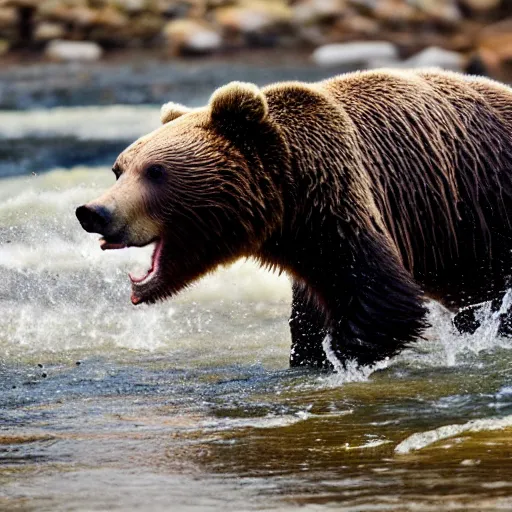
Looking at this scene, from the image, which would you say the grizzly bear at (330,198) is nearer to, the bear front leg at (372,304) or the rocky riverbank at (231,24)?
the bear front leg at (372,304)

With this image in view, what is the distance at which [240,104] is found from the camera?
5.69 meters

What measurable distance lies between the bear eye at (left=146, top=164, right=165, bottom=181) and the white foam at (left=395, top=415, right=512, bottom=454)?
1.81 metres

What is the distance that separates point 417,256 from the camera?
617 centimetres

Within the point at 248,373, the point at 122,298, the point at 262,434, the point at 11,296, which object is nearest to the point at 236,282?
the point at 122,298

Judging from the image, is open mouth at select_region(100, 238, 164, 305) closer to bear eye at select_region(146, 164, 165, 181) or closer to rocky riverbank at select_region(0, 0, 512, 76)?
bear eye at select_region(146, 164, 165, 181)

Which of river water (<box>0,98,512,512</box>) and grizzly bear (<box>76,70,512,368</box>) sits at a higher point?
grizzly bear (<box>76,70,512,368</box>)

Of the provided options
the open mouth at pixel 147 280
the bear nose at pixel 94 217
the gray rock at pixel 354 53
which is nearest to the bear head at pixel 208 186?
the open mouth at pixel 147 280

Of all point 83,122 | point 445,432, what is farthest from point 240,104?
point 83,122

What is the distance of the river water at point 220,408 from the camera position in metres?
4.02

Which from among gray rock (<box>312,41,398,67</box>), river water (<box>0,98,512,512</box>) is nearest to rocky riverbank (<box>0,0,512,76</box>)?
gray rock (<box>312,41,398,67</box>)

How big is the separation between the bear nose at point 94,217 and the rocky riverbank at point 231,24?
1728 centimetres

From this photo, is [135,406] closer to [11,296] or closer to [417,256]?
[417,256]

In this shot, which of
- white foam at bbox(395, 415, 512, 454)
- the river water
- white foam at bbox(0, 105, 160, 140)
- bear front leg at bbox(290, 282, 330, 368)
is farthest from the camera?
white foam at bbox(0, 105, 160, 140)

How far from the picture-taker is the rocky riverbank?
2294 centimetres
